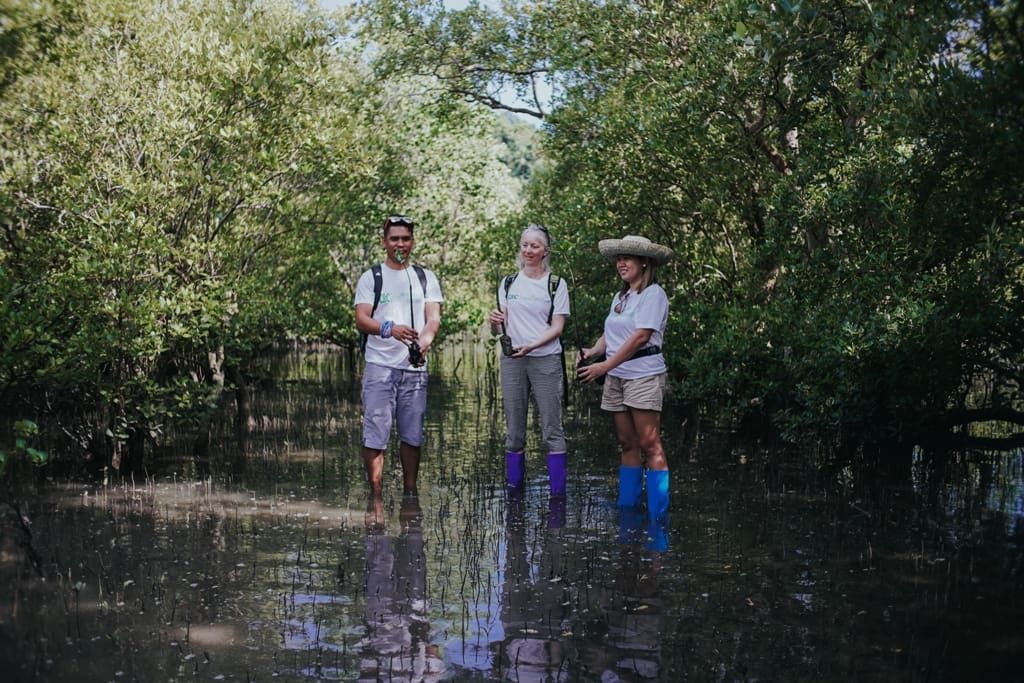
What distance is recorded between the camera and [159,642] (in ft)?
16.1

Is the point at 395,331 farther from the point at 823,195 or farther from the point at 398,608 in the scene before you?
the point at 823,195

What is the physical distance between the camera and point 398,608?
5.50 m

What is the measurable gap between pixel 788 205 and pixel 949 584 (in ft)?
18.1

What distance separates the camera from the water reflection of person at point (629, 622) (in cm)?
461

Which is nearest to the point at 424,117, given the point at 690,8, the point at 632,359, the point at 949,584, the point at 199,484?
the point at 690,8

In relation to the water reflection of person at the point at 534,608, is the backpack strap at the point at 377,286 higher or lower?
higher

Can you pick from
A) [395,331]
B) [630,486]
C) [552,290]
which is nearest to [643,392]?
[630,486]

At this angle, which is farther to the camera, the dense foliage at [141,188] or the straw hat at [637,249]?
the dense foliage at [141,188]

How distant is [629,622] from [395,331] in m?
3.05

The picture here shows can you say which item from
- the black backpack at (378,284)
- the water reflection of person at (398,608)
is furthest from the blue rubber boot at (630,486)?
the black backpack at (378,284)

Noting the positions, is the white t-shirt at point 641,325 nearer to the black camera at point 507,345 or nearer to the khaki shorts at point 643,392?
the khaki shorts at point 643,392

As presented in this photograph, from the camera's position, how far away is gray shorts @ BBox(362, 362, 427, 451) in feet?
25.5

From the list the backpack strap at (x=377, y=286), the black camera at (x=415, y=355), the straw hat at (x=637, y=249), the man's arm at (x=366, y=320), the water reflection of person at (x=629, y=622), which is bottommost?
the water reflection of person at (x=629, y=622)

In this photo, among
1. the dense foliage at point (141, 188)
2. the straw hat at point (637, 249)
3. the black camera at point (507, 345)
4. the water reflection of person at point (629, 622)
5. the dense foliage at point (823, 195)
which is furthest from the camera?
the dense foliage at point (141, 188)
